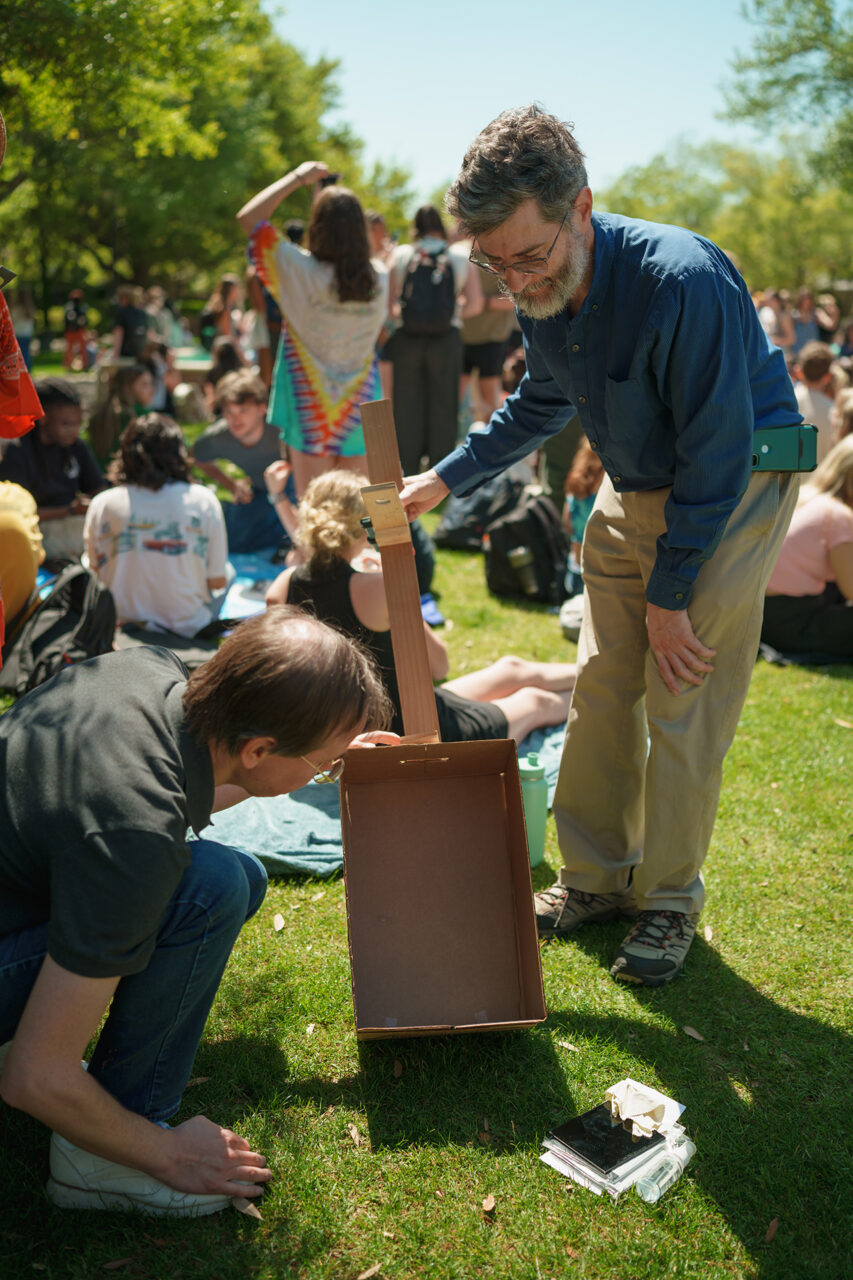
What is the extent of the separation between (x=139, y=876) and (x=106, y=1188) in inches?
30.2

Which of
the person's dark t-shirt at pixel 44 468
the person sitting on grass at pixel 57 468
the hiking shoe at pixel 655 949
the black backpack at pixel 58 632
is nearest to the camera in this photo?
the hiking shoe at pixel 655 949

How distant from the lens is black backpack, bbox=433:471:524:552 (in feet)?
22.6

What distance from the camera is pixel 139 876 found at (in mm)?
1554

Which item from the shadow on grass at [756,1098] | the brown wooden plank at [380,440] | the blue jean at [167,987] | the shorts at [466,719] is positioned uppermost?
the brown wooden plank at [380,440]

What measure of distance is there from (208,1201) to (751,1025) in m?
1.41

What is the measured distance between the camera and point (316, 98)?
36438mm

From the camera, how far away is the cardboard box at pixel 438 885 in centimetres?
239

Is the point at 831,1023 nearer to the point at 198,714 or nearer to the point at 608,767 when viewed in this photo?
the point at 608,767

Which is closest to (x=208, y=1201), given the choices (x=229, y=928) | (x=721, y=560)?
(x=229, y=928)

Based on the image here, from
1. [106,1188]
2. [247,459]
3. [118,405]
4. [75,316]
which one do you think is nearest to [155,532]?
[247,459]

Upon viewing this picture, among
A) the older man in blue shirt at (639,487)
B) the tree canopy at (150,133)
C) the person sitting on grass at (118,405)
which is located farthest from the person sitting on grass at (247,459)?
the older man in blue shirt at (639,487)

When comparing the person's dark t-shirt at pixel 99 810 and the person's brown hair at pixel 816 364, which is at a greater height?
the person's brown hair at pixel 816 364

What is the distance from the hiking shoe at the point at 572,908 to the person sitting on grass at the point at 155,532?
2.67 m

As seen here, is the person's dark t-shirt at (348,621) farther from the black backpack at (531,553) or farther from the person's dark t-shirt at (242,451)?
the person's dark t-shirt at (242,451)
